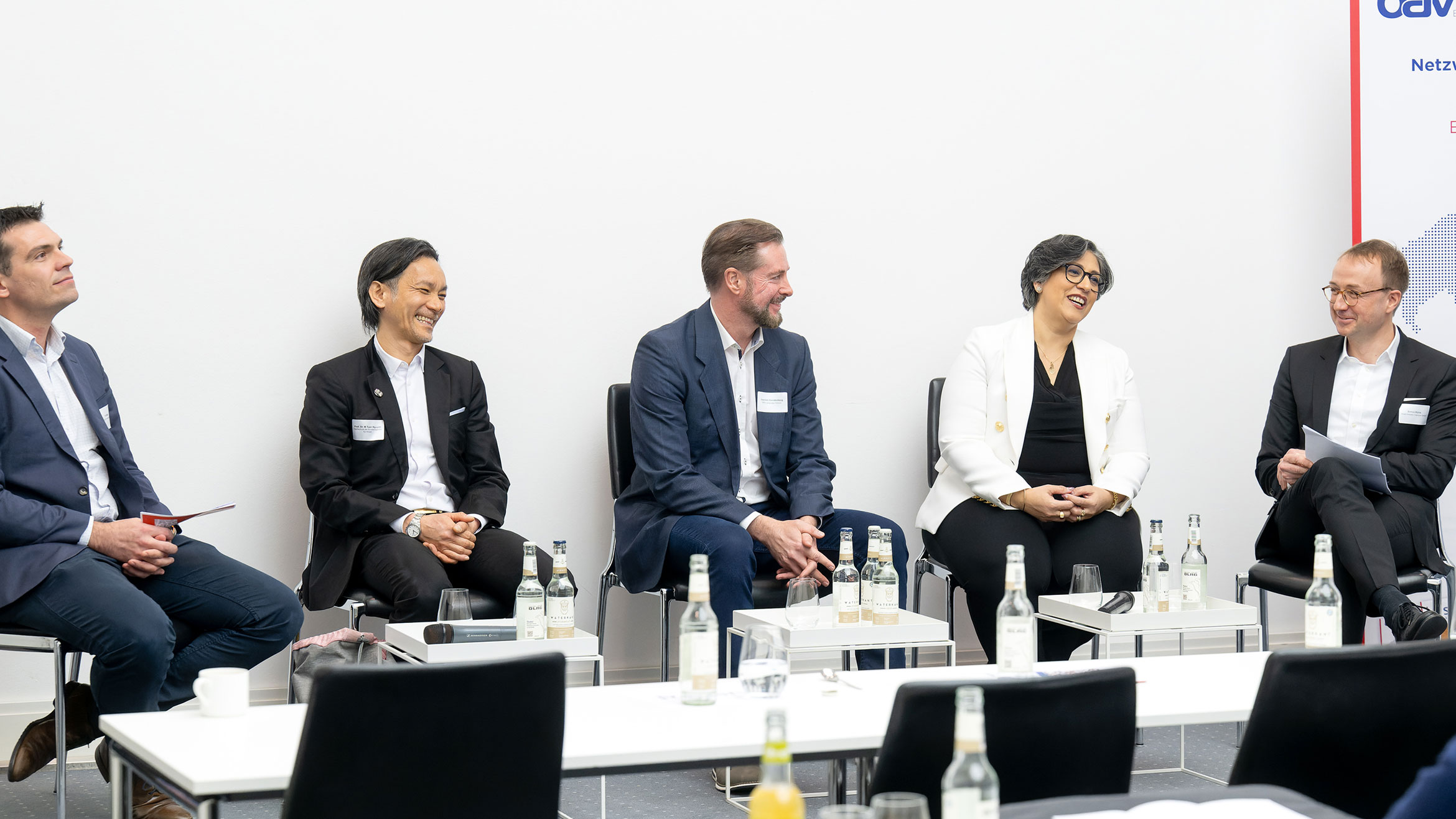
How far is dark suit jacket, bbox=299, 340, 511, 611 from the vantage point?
12.5 ft

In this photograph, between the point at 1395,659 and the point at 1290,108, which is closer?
the point at 1395,659

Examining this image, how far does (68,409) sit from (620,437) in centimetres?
156

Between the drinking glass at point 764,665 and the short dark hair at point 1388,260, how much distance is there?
306 cm

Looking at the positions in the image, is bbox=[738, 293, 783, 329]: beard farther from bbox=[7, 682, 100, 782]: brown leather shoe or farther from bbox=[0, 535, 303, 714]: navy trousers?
bbox=[7, 682, 100, 782]: brown leather shoe

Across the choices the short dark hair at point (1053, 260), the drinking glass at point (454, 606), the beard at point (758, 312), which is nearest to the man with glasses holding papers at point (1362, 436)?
the short dark hair at point (1053, 260)

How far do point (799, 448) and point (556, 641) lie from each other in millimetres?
1496

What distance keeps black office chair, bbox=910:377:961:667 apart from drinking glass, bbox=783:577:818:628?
3.37 ft

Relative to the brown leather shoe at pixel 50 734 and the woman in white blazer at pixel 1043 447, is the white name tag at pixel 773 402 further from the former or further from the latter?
the brown leather shoe at pixel 50 734

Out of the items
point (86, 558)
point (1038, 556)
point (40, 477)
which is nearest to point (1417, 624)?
point (1038, 556)

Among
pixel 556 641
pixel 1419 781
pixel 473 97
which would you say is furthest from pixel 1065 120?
pixel 1419 781

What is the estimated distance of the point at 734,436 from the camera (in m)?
4.18

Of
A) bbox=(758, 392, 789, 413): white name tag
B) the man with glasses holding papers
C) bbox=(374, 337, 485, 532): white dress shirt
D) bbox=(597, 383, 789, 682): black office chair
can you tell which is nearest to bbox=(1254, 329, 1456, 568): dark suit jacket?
the man with glasses holding papers

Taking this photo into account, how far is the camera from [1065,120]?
5.04 m

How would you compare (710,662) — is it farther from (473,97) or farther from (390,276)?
(473,97)
